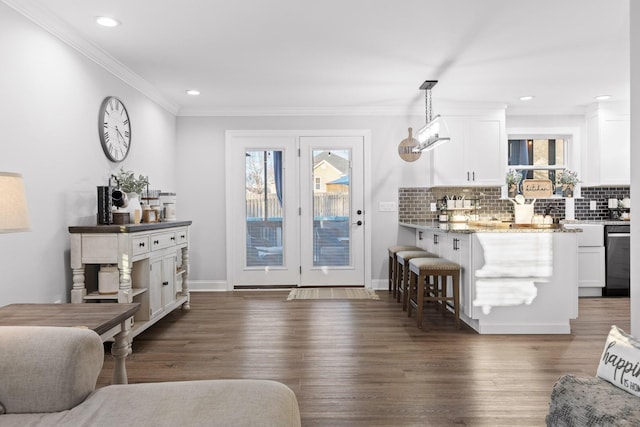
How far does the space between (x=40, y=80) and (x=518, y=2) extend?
3272 mm

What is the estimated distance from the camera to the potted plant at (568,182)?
6.08 meters

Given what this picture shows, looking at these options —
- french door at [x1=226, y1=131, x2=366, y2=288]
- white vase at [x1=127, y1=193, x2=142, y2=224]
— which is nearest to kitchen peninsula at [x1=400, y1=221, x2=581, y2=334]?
french door at [x1=226, y1=131, x2=366, y2=288]

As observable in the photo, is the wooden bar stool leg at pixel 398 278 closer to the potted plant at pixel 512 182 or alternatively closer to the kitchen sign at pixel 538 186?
the kitchen sign at pixel 538 186

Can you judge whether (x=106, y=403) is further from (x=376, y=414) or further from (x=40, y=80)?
(x=40, y=80)

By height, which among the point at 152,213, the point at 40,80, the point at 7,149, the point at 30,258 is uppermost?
the point at 40,80

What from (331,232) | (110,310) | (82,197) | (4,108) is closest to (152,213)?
(82,197)

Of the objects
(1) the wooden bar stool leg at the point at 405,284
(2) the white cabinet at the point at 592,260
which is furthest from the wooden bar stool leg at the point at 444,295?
(2) the white cabinet at the point at 592,260

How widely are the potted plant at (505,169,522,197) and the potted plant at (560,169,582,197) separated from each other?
0.60m

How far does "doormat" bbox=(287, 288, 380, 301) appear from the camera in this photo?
5.40 metres

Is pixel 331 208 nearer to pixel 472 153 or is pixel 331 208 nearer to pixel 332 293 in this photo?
pixel 332 293

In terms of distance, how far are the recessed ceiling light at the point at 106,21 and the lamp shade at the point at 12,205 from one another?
198 cm

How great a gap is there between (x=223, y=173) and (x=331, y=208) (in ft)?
5.00

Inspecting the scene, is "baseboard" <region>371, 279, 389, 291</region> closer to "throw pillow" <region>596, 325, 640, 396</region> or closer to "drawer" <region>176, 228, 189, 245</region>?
"drawer" <region>176, 228, 189, 245</region>

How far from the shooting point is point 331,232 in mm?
6035
